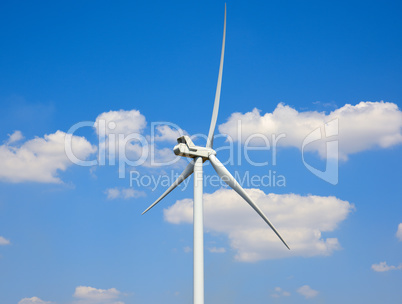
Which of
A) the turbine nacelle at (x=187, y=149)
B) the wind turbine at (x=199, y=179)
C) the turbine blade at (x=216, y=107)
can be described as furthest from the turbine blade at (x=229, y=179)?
the turbine blade at (x=216, y=107)

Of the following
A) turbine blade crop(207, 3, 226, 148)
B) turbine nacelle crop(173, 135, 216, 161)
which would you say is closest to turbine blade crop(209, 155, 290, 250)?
turbine nacelle crop(173, 135, 216, 161)

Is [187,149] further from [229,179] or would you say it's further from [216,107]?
[216,107]

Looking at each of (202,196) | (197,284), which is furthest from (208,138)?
(197,284)

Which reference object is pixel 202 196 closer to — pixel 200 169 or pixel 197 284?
pixel 200 169

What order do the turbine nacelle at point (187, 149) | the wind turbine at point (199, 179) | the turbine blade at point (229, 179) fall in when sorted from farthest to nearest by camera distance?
the turbine blade at point (229, 179) < the turbine nacelle at point (187, 149) < the wind turbine at point (199, 179)

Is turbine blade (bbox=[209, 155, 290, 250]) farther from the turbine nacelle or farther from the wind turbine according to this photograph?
the turbine nacelle

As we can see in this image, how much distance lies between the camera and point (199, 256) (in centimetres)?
3441

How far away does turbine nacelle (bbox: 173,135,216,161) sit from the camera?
1422 inches

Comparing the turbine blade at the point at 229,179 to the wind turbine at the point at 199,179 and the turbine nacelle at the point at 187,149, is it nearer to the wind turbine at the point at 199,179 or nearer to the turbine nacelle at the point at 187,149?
the wind turbine at the point at 199,179

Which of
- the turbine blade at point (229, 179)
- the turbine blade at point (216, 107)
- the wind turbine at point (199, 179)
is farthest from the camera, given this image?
the turbine blade at point (216, 107)

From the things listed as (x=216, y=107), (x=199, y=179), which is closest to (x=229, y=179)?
(x=199, y=179)

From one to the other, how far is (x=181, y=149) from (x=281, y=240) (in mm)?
9846

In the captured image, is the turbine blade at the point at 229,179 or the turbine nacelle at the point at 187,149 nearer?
the turbine nacelle at the point at 187,149

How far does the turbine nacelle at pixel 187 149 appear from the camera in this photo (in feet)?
119
